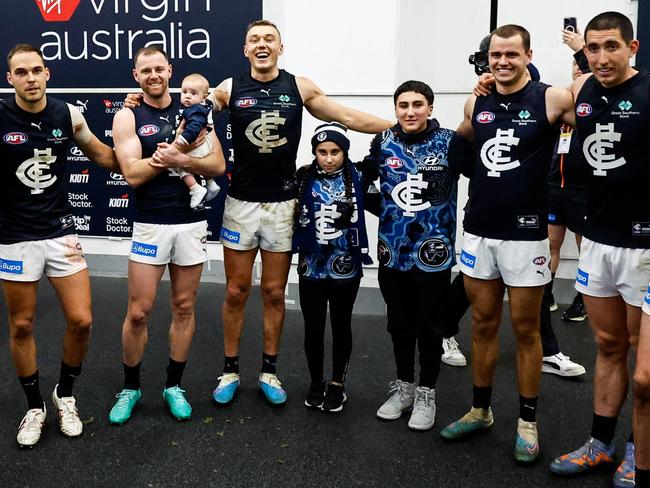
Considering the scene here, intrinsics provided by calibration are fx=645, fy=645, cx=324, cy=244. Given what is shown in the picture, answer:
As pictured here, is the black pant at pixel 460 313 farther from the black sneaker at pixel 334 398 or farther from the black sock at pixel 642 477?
the black sock at pixel 642 477

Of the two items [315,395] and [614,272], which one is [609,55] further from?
[315,395]

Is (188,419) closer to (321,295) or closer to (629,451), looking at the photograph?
(321,295)

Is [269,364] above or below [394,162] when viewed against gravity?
below

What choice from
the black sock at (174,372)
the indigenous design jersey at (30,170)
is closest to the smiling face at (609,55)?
the indigenous design jersey at (30,170)

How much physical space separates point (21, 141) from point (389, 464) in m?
2.02

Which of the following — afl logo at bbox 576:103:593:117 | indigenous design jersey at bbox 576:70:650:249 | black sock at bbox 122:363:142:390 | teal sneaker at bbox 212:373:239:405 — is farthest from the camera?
teal sneaker at bbox 212:373:239:405

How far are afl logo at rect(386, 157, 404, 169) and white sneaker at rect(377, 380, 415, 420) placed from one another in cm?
104

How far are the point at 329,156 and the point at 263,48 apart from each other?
0.63m

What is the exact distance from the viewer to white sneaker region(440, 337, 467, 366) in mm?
3766

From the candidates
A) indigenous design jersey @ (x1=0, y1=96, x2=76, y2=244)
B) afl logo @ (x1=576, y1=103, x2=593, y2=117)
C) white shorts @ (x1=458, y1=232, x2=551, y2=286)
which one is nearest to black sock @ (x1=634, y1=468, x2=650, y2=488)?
white shorts @ (x1=458, y1=232, x2=551, y2=286)

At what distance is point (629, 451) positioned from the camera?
2.48m

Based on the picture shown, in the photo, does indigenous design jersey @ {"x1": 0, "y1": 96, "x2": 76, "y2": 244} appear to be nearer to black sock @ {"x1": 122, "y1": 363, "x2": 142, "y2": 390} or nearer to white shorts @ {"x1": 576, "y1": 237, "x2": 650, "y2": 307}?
black sock @ {"x1": 122, "y1": 363, "x2": 142, "y2": 390}

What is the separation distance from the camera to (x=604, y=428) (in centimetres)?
257

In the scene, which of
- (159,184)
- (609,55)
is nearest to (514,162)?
(609,55)
